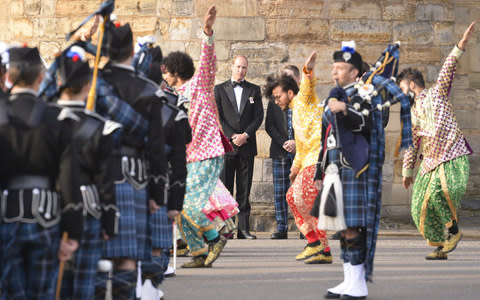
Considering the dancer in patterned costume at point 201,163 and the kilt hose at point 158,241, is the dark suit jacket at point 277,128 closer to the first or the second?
the dancer in patterned costume at point 201,163

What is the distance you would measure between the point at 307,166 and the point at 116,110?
418 cm

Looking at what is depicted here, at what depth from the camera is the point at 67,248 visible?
448 cm

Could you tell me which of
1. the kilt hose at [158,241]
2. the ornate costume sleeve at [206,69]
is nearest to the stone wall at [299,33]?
the ornate costume sleeve at [206,69]

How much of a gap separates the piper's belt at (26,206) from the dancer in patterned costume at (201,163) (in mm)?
4276

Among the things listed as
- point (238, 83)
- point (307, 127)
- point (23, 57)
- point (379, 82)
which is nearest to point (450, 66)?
point (307, 127)

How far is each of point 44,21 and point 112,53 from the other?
334 inches

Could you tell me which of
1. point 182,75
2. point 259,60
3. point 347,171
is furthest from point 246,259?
point 259,60

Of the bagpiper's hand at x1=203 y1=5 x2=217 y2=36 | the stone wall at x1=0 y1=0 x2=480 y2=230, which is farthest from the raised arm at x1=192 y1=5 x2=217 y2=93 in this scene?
the stone wall at x1=0 y1=0 x2=480 y2=230

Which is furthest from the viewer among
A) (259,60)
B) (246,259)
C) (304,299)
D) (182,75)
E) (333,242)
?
(259,60)

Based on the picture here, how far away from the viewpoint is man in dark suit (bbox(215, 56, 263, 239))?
12430 mm

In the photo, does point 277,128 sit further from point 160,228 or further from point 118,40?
point 118,40

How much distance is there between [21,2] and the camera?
13742mm

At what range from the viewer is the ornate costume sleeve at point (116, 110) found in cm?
536

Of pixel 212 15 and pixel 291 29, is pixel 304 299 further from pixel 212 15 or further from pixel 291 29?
pixel 291 29
